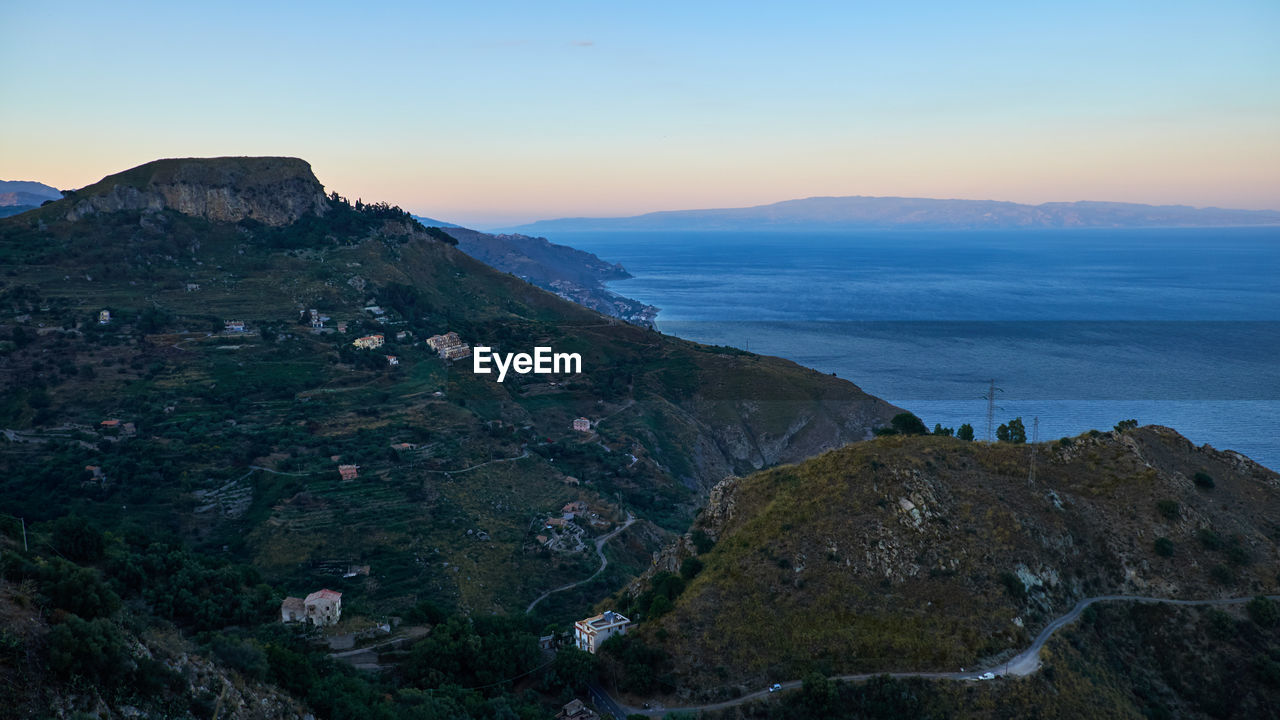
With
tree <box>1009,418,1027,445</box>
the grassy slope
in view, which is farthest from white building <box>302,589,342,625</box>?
tree <box>1009,418,1027,445</box>

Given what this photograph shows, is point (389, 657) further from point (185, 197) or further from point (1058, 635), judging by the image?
point (185, 197)

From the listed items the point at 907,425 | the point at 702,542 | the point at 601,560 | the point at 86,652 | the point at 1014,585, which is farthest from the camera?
the point at 601,560

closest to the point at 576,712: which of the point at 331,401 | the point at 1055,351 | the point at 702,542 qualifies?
the point at 702,542

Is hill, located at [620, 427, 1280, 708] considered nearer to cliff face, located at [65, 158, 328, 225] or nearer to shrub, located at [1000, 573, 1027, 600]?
shrub, located at [1000, 573, 1027, 600]

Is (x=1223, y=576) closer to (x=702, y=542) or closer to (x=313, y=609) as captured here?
(x=702, y=542)

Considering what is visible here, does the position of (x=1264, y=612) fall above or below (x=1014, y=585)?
below

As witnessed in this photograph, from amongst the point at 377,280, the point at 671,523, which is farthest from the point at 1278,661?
the point at 377,280

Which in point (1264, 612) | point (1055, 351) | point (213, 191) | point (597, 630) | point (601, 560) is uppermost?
point (213, 191)

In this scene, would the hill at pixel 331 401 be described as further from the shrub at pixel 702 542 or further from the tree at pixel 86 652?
the tree at pixel 86 652
